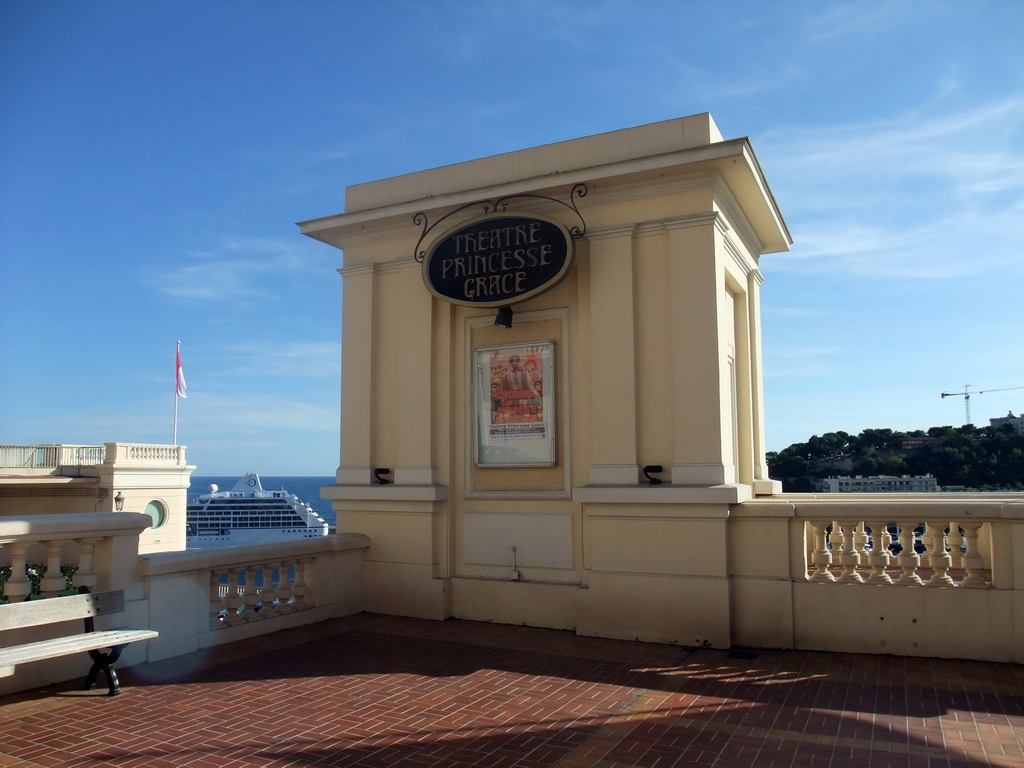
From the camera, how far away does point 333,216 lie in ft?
35.0

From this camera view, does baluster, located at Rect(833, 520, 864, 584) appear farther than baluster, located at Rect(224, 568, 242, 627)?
No

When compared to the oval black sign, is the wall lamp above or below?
below

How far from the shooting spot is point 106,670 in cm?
630

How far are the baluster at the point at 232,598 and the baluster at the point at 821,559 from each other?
651cm

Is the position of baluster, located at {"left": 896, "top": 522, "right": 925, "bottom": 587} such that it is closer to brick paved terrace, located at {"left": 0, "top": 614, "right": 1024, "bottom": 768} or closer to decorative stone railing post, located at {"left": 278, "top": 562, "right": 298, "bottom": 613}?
brick paved terrace, located at {"left": 0, "top": 614, "right": 1024, "bottom": 768}

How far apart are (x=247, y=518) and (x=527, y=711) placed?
3108 inches

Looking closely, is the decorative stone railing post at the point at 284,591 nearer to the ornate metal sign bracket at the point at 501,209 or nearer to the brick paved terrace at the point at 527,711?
the brick paved terrace at the point at 527,711

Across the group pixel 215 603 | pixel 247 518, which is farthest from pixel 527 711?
pixel 247 518

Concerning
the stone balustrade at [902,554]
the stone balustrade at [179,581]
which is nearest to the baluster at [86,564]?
the stone balustrade at [179,581]

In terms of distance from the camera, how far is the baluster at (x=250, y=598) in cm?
864

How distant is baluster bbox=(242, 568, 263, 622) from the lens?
864cm

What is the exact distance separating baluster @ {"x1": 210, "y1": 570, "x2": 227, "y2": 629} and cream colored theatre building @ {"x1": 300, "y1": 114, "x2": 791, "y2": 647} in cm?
238

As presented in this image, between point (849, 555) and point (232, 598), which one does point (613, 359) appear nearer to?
point (849, 555)

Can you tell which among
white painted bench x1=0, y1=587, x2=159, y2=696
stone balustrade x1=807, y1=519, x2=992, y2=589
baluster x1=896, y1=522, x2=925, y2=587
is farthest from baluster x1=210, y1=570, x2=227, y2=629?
baluster x1=896, y1=522, x2=925, y2=587
